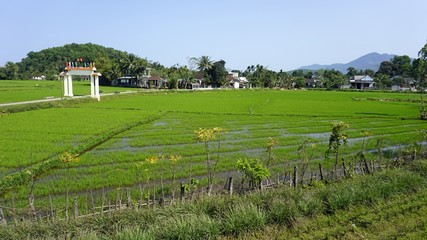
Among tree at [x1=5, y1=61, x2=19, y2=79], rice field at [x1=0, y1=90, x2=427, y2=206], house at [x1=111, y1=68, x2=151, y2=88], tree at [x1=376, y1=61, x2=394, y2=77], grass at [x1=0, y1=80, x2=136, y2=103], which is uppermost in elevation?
tree at [x1=376, y1=61, x2=394, y2=77]

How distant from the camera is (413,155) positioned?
38.4ft

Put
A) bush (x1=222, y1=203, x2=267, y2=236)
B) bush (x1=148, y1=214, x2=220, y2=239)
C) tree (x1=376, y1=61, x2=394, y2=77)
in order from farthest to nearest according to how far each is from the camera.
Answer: tree (x1=376, y1=61, x2=394, y2=77) < bush (x1=222, y1=203, x2=267, y2=236) < bush (x1=148, y1=214, x2=220, y2=239)

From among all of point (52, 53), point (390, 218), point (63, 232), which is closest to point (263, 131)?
point (390, 218)

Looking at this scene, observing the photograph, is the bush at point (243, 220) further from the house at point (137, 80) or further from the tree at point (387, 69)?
the tree at point (387, 69)

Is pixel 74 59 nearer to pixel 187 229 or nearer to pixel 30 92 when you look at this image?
pixel 30 92

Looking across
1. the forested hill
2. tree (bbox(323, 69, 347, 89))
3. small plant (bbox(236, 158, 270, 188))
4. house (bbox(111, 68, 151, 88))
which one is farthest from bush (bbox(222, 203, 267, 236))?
tree (bbox(323, 69, 347, 89))

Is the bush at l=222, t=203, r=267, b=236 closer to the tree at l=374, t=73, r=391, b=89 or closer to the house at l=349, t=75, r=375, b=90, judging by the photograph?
the tree at l=374, t=73, r=391, b=89

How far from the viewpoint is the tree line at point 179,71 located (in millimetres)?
75875

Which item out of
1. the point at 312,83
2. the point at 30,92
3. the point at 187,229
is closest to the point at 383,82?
the point at 312,83

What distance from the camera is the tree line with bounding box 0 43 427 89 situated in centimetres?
7588

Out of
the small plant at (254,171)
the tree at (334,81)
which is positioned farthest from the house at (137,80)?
the small plant at (254,171)

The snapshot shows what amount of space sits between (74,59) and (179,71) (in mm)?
55012

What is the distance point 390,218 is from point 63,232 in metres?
6.20

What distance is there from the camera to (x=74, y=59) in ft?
380
